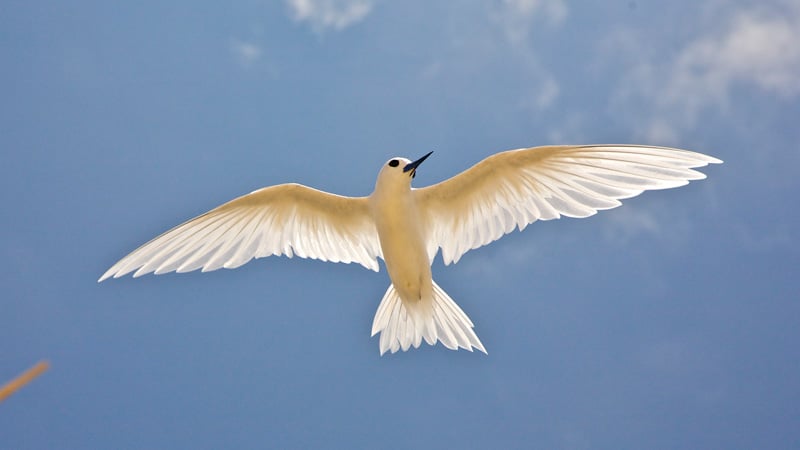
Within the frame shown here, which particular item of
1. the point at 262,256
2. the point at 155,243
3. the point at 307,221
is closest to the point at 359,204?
the point at 307,221

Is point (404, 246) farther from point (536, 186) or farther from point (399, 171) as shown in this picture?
point (536, 186)

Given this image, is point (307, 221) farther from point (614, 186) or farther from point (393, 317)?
point (614, 186)

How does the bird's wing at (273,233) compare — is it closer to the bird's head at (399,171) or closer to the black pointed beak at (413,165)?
the bird's head at (399,171)

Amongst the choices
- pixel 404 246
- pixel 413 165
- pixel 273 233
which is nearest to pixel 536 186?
pixel 413 165

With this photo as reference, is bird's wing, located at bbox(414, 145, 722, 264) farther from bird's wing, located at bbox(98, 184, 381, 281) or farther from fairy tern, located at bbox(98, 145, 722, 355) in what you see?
bird's wing, located at bbox(98, 184, 381, 281)

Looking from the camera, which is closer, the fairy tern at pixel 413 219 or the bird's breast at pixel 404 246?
the fairy tern at pixel 413 219

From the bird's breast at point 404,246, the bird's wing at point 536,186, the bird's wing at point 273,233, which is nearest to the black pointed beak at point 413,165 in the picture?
the bird's breast at point 404,246
